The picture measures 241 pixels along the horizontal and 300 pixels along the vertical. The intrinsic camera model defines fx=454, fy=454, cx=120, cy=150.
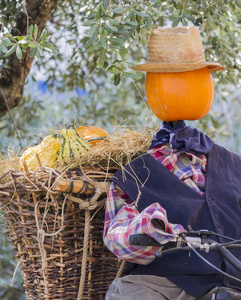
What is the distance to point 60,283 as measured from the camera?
2.12m

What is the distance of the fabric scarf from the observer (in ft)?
7.16

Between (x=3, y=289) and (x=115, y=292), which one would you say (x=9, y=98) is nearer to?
(x=115, y=292)

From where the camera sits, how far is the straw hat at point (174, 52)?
218 cm

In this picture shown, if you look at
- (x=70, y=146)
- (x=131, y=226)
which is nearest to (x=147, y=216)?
(x=131, y=226)

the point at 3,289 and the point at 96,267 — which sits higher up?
the point at 96,267

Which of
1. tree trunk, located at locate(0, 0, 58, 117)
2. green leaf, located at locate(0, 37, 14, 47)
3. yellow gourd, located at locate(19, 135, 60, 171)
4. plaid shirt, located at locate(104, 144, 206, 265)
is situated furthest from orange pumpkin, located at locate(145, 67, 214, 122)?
tree trunk, located at locate(0, 0, 58, 117)

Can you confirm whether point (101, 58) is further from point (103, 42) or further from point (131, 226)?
point (131, 226)

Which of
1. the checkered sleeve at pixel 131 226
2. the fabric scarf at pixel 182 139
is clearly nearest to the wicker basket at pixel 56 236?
the checkered sleeve at pixel 131 226

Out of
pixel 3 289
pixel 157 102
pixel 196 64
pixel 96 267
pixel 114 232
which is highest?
pixel 196 64

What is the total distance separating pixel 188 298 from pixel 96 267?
18.9 inches

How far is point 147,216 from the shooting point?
1673 millimetres

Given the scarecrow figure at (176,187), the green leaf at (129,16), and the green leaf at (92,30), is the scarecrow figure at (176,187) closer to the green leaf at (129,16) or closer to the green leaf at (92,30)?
the green leaf at (129,16)

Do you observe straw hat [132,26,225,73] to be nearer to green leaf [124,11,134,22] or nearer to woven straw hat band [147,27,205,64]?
woven straw hat band [147,27,205,64]

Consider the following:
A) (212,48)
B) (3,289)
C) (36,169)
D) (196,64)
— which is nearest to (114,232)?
(36,169)
